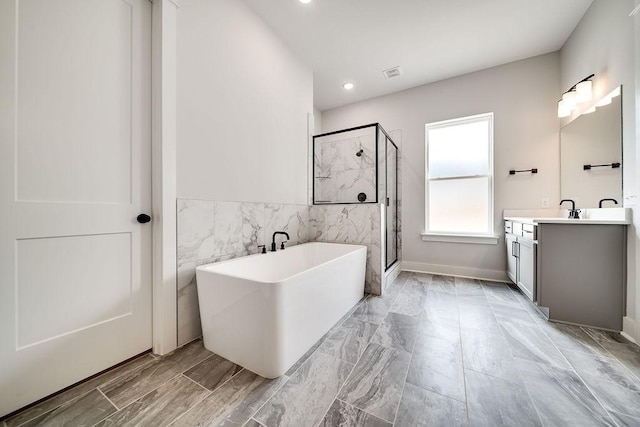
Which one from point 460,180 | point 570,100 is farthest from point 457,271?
point 570,100

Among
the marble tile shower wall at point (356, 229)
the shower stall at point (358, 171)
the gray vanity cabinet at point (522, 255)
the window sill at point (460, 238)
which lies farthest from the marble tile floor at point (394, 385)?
the shower stall at point (358, 171)

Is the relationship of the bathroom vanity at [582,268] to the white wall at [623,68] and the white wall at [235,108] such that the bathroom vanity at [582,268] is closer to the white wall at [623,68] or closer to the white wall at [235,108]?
the white wall at [623,68]

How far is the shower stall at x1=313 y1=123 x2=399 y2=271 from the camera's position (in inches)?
123

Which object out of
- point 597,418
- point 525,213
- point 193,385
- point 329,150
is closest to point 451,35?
point 329,150

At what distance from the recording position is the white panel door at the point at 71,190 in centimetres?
105

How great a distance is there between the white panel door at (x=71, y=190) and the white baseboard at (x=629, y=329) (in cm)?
323

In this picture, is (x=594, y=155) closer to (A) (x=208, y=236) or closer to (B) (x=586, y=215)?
(B) (x=586, y=215)

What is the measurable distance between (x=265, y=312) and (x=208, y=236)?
32.3 inches

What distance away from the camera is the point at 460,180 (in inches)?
128

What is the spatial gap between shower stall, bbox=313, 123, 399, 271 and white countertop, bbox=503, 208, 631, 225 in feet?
4.54

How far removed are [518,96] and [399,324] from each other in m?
3.12

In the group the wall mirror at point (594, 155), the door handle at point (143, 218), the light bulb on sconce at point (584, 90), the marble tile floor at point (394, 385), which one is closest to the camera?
the marble tile floor at point (394, 385)

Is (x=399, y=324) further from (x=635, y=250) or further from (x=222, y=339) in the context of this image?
(x=635, y=250)

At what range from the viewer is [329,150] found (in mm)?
3301
